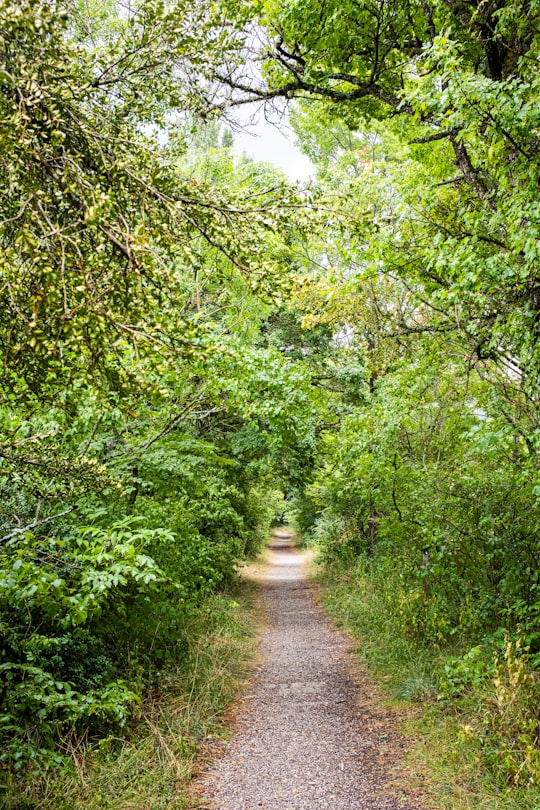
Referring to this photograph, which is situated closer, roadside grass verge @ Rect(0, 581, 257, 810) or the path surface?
roadside grass verge @ Rect(0, 581, 257, 810)

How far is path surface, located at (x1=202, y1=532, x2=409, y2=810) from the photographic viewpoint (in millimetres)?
4613

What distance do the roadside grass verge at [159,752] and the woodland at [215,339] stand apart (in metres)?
0.06

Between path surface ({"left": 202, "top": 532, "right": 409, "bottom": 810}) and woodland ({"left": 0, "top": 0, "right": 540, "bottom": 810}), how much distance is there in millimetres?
775

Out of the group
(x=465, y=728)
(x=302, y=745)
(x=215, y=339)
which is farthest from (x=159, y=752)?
(x=215, y=339)

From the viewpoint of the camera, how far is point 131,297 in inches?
97.6

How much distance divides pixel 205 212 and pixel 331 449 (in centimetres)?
846

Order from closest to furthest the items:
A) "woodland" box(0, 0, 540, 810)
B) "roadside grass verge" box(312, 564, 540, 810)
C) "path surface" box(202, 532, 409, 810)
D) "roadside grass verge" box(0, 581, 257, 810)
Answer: "woodland" box(0, 0, 540, 810)
"roadside grass verge" box(0, 581, 257, 810)
"roadside grass verge" box(312, 564, 540, 810)
"path surface" box(202, 532, 409, 810)

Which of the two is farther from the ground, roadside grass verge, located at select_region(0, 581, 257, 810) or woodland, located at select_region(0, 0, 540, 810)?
woodland, located at select_region(0, 0, 540, 810)

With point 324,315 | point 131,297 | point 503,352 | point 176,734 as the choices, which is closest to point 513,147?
point 503,352

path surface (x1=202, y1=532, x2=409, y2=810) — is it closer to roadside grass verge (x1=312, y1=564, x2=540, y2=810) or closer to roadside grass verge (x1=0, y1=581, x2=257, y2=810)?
roadside grass verge (x1=0, y1=581, x2=257, y2=810)

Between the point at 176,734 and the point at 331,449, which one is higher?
the point at 331,449

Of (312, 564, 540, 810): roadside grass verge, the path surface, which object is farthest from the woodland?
the path surface

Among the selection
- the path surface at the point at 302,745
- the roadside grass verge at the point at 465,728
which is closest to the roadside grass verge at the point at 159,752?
the path surface at the point at 302,745

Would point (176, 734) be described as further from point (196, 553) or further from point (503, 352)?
point (503, 352)
